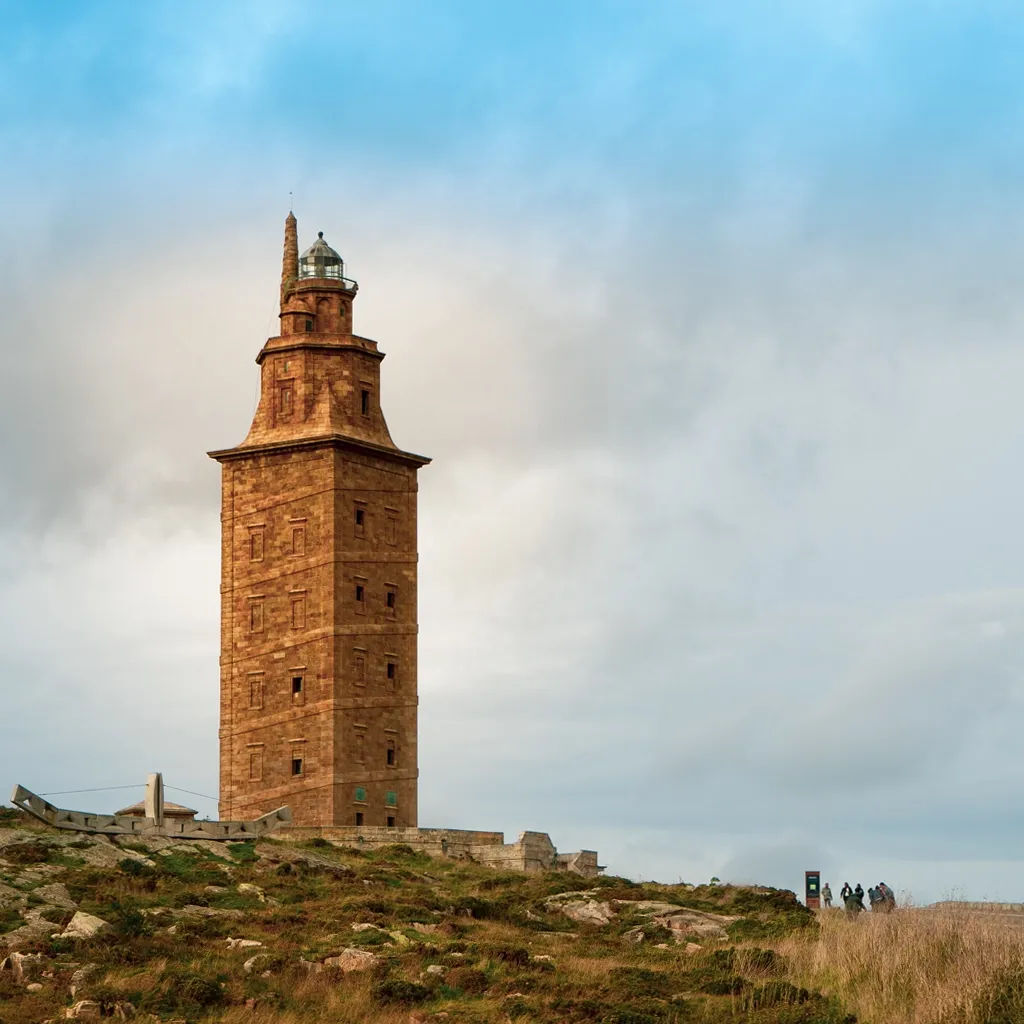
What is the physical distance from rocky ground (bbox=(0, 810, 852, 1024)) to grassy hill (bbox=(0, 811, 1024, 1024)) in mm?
66

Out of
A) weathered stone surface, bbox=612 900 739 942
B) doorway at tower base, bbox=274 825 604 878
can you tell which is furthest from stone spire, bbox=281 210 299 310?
weathered stone surface, bbox=612 900 739 942

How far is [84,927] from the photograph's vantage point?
40.6m

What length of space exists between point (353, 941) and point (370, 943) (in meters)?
0.37

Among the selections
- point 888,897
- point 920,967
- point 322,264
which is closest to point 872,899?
point 888,897

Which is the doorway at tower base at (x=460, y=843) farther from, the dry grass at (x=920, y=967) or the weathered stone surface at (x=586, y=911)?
the dry grass at (x=920, y=967)

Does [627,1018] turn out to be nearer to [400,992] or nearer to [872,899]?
[400,992]

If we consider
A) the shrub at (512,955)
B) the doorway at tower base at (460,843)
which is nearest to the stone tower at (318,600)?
the doorway at tower base at (460,843)

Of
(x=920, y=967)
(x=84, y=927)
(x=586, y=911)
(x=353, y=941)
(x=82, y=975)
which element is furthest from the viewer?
(x=586, y=911)

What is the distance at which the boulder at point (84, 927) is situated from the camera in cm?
4022

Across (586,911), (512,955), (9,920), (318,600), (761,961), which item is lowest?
(761,961)

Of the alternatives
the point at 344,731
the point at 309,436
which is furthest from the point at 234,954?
the point at 309,436

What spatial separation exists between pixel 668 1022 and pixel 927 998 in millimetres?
4914

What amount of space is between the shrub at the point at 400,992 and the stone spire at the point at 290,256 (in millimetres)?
37760

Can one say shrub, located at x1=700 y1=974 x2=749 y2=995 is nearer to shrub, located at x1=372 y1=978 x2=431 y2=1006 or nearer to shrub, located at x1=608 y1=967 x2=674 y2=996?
shrub, located at x1=608 y1=967 x2=674 y2=996
